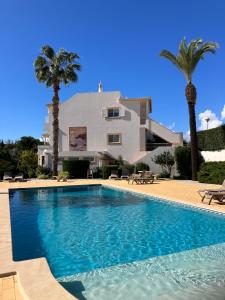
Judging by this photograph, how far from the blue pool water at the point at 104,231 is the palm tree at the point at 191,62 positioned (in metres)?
12.7

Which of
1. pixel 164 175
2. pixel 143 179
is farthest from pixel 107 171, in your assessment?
pixel 143 179

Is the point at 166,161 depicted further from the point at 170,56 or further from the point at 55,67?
the point at 55,67

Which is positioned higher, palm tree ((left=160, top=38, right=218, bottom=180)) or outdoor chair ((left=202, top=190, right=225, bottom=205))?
palm tree ((left=160, top=38, right=218, bottom=180))

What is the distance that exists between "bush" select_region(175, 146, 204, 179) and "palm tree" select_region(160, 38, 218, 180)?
2953mm

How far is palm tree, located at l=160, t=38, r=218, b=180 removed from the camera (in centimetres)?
2609

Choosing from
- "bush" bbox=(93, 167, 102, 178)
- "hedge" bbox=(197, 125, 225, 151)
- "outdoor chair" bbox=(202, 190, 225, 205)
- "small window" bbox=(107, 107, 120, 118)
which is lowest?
"outdoor chair" bbox=(202, 190, 225, 205)

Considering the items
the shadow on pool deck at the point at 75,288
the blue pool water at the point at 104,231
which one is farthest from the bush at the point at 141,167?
the shadow on pool deck at the point at 75,288

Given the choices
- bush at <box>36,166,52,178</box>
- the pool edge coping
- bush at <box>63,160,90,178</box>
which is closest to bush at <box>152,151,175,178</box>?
bush at <box>63,160,90,178</box>

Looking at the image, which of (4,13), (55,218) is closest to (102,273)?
(55,218)

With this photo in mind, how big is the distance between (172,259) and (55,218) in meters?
5.96

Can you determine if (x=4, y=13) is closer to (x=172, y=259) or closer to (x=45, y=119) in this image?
(x=172, y=259)

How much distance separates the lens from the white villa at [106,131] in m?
36.6

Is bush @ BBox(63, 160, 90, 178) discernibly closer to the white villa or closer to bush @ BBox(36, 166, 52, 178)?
bush @ BBox(36, 166, 52, 178)

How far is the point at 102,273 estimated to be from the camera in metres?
6.16
